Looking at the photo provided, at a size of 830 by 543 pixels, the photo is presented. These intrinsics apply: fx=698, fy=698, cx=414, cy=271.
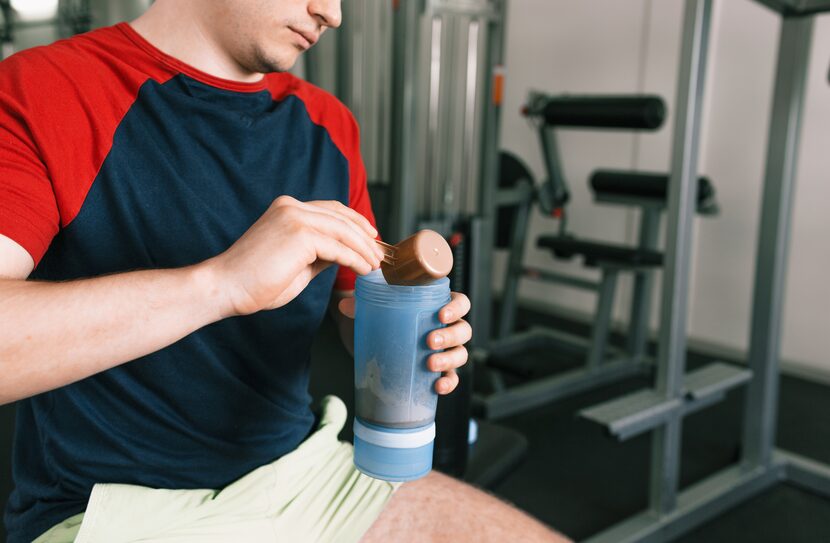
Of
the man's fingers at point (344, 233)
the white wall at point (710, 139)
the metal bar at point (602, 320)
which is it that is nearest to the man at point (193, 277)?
the man's fingers at point (344, 233)

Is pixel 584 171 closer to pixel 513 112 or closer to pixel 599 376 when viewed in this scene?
pixel 513 112

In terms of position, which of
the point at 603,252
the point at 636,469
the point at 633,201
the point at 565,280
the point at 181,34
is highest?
the point at 181,34

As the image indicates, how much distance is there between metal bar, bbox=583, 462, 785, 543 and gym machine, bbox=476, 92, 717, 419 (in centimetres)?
73

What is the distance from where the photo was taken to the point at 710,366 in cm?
221

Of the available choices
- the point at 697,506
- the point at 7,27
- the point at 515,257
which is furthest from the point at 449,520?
the point at 515,257

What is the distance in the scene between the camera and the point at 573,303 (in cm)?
425

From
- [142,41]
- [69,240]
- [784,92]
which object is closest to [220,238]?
[69,240]

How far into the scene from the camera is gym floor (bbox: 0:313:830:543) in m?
2.12

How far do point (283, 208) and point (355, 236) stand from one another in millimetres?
75

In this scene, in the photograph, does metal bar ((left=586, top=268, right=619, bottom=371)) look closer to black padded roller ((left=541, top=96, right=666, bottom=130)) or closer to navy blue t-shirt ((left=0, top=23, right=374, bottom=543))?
black padded roller ((left=541, top=96, right=666, bottom=130))

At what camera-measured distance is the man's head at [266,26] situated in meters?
0.89

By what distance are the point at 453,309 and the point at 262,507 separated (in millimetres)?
415

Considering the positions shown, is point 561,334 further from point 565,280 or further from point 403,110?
point 403,110

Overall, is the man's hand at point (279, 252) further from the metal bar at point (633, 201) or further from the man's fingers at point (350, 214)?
the metal bar at point (633, 201)
